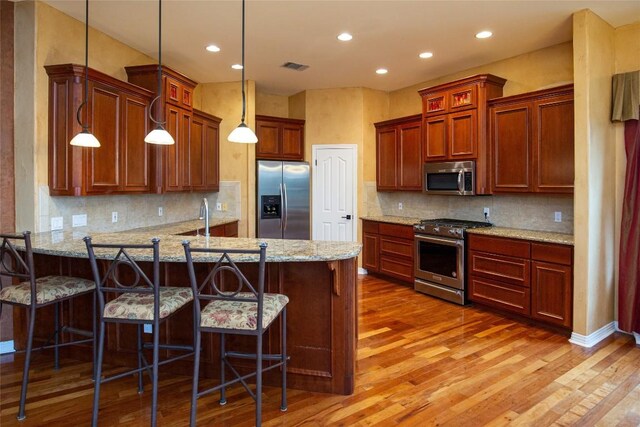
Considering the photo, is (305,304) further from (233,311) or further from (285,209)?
(285,209)

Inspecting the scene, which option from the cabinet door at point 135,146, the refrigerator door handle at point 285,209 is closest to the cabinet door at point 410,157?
the refrigerator door handle at point 285,209

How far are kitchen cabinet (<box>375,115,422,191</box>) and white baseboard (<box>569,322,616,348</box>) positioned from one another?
2.59m

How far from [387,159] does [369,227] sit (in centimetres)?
106

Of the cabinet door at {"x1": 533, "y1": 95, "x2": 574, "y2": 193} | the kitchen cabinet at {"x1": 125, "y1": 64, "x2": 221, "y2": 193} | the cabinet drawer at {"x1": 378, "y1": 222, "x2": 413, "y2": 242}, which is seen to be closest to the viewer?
the cabinet door at {"x1": 533, "y1": 95, "x2": 574, "y2": 193}

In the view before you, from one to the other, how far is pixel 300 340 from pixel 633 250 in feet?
10.2

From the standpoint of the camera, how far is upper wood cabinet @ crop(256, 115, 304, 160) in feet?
19.7

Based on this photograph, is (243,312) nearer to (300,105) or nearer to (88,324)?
(88,324)

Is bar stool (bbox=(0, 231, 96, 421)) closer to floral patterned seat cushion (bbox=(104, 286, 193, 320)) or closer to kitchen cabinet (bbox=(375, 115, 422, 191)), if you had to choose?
floral patterned seat cushion (bbox=(104, 286, 193, 320))

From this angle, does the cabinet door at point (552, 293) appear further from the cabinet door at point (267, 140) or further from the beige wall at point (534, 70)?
the cabinet door at point (267, 140)

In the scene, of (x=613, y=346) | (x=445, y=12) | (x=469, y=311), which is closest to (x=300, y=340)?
(x=469, y=311)

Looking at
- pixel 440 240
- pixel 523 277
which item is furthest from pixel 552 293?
pixel 440 240

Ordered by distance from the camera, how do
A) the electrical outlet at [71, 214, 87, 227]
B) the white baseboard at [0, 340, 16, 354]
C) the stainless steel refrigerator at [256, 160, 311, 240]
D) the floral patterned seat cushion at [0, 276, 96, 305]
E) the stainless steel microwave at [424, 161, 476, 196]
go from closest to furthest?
the floral patterned seat cushion at [0, 276, 96, 305] < the white baseboard at [0, 340, 16, 354] < the electrical outlet at [71, 214, 87, 227] < the stainless steel microwave at [424, 161, 476, 196] < the stainless steel refrigerator at [256, 160, 311, 240]

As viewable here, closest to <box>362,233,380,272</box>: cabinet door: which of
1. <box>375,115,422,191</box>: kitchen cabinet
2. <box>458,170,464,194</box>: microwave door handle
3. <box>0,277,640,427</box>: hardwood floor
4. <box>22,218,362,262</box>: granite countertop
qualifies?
<box>375,115,422,191</box>: kitchen cabinet

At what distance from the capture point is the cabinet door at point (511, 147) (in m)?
4.23
